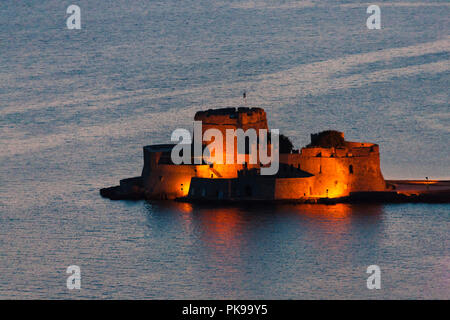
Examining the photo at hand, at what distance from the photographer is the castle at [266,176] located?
81.1 m

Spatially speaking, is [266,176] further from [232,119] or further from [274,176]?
[232,119]

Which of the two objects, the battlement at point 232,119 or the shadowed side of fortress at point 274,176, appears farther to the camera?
the battlement at point 232,119

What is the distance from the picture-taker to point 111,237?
2953 inches

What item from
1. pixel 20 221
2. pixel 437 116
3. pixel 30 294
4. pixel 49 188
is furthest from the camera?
pixel 437 116

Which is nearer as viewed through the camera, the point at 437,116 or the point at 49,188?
the point at 49,188

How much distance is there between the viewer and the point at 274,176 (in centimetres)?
8169

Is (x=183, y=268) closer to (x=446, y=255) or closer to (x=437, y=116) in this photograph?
(x=446, y=255)

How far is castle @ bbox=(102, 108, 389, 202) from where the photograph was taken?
81.1 m

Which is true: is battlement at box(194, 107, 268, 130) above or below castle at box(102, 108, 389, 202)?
above

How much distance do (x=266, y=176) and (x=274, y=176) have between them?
437 millimetres

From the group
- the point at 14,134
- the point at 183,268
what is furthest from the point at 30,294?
the point at 14,134

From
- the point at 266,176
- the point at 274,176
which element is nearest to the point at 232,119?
the point at 266,176
